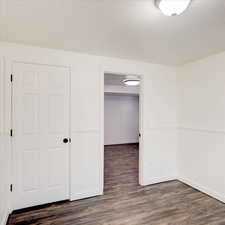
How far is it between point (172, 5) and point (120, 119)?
231 inches

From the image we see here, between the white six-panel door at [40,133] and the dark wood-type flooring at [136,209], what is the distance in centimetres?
26

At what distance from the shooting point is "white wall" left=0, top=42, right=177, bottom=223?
7.93ft

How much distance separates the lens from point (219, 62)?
2.65 m

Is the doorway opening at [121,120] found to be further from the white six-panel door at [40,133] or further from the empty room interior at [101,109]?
the white six-panel door at [40,133]

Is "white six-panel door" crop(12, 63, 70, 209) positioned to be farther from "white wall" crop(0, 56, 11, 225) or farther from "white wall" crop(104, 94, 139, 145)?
"white wall" crop(104, 94, 139, 145)

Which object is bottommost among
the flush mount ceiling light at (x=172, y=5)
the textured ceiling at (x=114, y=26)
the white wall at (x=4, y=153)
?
the white wall at (x=4, y=153)

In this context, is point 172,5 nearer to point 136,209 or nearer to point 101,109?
point 101,109

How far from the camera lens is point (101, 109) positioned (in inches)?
110

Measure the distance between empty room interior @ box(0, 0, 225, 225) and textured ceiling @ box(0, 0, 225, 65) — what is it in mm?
13

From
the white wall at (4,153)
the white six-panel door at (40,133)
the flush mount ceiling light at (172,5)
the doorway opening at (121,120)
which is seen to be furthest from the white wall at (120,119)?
the flush mount ceiling light at (172,5)

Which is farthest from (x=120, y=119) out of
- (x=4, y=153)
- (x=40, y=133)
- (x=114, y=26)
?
(x=114, y=26)

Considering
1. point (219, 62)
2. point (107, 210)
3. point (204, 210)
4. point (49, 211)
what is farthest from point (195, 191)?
point (49, 211)

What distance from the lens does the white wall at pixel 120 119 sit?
689 centimetres

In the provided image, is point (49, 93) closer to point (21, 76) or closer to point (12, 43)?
point (21, 76)
